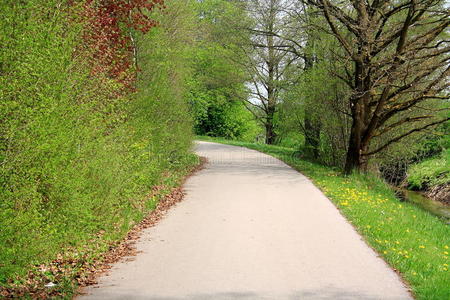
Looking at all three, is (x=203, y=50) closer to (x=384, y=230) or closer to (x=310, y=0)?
(x=310, y=0)

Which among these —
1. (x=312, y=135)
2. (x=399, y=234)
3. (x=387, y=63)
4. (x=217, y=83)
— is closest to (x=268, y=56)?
(x=217, y=83)

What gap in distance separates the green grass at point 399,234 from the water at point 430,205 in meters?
2.17

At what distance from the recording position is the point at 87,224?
23.2ft

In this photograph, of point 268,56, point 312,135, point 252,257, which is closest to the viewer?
point 252,257

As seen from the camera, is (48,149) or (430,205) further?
(430,205)

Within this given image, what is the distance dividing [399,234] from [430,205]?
10.8 meters

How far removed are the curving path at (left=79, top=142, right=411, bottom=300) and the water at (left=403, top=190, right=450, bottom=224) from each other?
604 centimetres

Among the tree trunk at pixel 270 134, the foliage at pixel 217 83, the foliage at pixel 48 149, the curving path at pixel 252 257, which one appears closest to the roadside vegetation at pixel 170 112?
the foliage at pixel 48 149

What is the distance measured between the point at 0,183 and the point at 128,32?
9.08 meters

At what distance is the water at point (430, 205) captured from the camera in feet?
52.4

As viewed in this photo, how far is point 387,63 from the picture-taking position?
1490 cm

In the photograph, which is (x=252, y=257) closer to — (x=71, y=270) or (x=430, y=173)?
(x=71, y=270)

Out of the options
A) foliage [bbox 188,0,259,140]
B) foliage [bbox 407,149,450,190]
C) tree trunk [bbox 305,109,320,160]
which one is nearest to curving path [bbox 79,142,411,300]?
tree trunk [bbox 305,109,320,160]

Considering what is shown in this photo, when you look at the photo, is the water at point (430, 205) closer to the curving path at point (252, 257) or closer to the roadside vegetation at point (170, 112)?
the roadside vegetation at point (170, 112)
